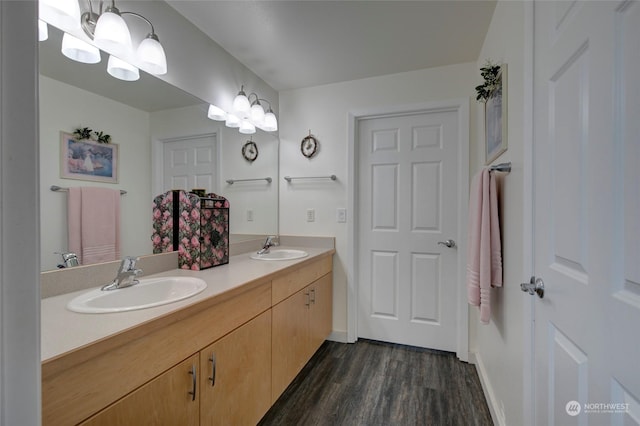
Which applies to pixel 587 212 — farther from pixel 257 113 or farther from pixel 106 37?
pixel 257 113

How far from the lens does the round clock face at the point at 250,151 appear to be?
2.26 metres

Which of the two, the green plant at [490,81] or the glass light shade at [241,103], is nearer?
the green plant at [490,81]

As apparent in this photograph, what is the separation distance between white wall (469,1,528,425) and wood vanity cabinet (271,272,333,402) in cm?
115

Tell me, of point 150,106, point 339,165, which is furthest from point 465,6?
point 150,106

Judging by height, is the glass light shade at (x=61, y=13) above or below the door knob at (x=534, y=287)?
above

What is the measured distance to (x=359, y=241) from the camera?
2.46 m

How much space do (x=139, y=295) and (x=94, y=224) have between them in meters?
0.39

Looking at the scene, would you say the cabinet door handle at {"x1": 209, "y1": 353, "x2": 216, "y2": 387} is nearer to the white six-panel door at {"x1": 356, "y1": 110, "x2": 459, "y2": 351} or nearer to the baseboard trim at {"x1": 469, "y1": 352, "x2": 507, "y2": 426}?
the baseboard trim at {"x1": 469, "y1": 352, "x2": 507, "y2": 426}

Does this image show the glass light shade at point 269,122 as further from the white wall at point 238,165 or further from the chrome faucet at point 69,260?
the chrome faucet at point 69,260

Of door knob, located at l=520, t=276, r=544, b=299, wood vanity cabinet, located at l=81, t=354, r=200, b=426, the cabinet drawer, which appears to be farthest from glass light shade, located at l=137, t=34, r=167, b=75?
door knob, located at l=520, t=276, r=544, b=299

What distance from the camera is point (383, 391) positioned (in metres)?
1.76

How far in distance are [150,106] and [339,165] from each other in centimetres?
146

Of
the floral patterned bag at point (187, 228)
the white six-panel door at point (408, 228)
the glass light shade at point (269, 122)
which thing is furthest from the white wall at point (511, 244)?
the glass light shade at point (269, 122)

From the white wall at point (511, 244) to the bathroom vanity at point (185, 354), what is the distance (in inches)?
45.6
